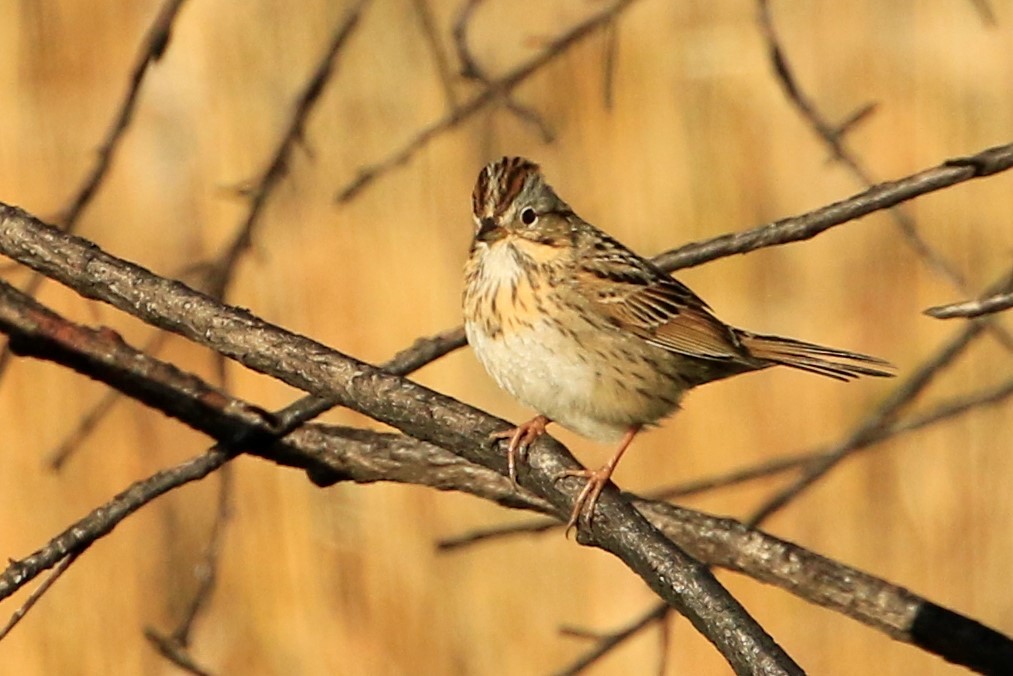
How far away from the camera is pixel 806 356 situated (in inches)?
130

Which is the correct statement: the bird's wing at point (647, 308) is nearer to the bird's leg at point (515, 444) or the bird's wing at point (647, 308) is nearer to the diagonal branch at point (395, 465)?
the diagonal branch at point (395, 465)

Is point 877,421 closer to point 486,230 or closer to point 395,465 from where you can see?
point 486,230

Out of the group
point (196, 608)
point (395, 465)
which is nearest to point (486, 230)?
point (395, 465)

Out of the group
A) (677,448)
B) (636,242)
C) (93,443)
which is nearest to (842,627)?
(677,448)

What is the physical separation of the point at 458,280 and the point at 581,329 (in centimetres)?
241

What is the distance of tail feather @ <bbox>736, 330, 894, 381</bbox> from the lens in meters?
3.18

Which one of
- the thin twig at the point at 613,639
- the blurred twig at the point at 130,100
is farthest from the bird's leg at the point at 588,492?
the blurred twig at the point at 130,100

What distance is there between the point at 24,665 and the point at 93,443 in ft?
2.42

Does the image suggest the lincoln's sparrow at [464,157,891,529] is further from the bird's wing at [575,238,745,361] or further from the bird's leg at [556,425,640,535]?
the bird's leg at [556,425,640,535]

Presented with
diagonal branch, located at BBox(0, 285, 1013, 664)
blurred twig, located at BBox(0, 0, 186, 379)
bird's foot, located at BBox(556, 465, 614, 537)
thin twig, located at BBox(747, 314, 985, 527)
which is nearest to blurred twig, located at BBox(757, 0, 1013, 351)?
thin twig, located at BBox(747, 314, 985, 527)

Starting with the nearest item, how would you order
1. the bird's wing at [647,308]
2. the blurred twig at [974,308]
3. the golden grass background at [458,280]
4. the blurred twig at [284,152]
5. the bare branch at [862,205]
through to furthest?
the blurred twig at [974,308]
the bare branch at [862,205]
the blurred twig at [284,152]
the bird's wing at [647,308]
the golden grass background at [458,280]

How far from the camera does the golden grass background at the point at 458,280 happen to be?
5.56 m

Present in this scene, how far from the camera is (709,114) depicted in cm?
562

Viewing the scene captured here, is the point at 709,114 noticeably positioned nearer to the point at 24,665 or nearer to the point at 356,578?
the point at 356,578
